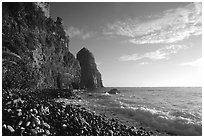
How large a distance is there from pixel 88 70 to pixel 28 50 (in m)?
62.3

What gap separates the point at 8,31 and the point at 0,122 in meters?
22.5

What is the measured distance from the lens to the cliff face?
24.8m

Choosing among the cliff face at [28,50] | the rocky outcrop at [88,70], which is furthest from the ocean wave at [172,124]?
the rocky outcrop at [88,70]

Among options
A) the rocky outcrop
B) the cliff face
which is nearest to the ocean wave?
the cliff face

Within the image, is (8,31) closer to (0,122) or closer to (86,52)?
(0,122)

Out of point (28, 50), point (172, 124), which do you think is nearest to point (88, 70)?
point (28, 50)

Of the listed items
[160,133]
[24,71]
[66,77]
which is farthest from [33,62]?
[160,133]

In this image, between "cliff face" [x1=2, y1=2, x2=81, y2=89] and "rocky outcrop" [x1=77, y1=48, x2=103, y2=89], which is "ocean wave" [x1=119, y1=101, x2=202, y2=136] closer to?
"cliff face" [x1=2, y1=2, x2=81, y2=89]

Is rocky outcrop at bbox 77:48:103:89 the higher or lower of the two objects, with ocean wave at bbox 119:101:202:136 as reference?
higher

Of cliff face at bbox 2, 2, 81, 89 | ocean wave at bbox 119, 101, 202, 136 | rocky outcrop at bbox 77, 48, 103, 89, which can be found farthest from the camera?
rocky outcrop at bbox 77, 48, 103, 89

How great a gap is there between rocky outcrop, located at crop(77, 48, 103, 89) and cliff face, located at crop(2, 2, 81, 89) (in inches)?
1475

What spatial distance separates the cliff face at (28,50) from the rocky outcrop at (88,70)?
123 feet

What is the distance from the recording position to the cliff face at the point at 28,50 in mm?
24772

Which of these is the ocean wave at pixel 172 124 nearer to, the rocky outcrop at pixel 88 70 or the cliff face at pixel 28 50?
the cliff face at pixel 28 50
